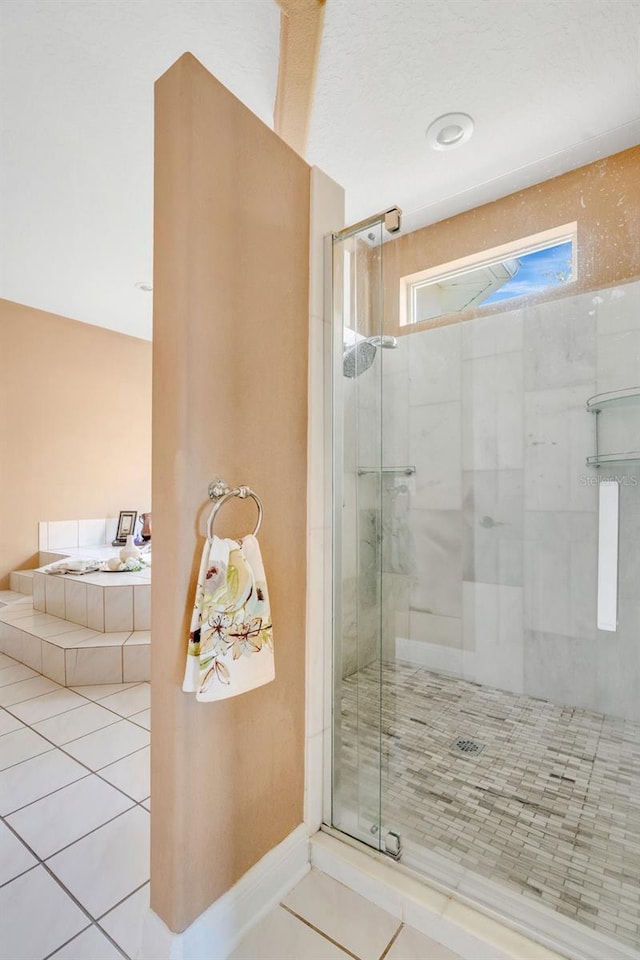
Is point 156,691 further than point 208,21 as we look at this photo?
No

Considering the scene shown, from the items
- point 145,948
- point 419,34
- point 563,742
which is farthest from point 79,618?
point 419,34

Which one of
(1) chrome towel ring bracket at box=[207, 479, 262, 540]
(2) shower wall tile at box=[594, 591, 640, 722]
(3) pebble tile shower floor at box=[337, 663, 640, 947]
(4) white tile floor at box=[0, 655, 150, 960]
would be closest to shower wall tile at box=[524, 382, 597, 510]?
(2) shower wall tile at box=[594, 591, 640, 722]

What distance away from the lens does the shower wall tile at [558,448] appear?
2025 millimetres

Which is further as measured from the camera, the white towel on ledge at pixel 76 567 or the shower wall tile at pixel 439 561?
the white towel on ledge at pixel 76 567

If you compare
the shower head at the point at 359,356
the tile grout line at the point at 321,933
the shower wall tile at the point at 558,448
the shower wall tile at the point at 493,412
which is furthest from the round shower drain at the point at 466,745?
the shower head at the point at 359,356

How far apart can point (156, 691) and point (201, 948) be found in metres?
0.55

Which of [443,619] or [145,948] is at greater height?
[443,619]

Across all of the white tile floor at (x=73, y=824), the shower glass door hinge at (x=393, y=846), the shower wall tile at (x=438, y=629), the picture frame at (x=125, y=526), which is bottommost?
the white tile floor at (x=73, y=824)

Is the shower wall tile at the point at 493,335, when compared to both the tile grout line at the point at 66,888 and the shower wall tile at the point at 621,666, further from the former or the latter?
the tile grout line at the point at 66,888

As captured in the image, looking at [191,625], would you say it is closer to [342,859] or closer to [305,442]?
[305,442]

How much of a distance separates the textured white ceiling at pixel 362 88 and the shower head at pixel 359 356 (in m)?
0.94

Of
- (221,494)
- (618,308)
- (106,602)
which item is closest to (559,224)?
(618,308)

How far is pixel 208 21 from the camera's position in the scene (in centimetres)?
152

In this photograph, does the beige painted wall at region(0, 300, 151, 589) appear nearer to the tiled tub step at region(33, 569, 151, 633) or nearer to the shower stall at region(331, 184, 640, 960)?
the tiled tub step at region(33, 569, 151, 633)
